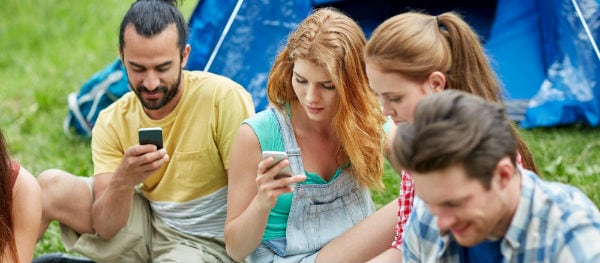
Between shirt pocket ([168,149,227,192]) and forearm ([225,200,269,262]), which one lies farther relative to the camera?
shirt pocket ([168,149,227,192])

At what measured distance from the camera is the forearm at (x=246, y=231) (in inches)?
83.0

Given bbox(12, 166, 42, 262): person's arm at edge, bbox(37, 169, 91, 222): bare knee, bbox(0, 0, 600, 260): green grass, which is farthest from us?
bbox(0, 0, 600, 260): green grass

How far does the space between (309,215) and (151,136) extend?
451 mm

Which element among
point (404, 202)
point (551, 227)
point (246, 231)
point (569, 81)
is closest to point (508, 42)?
point (569, 81)

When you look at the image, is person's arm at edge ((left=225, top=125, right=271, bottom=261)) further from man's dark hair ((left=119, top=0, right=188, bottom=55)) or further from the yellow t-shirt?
man's dark hair ((left=119, top=0, right=188, bottom=55))

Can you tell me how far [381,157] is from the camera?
2.28 meters

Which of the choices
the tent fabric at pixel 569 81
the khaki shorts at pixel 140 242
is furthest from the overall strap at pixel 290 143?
the tent fabric at pixel 569 81

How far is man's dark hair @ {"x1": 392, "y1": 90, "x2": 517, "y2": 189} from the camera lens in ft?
4.89

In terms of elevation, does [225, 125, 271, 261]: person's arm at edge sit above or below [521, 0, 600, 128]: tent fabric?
above

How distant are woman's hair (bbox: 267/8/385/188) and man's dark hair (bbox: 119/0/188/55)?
41 cm

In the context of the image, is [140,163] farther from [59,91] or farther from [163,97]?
[59,91]

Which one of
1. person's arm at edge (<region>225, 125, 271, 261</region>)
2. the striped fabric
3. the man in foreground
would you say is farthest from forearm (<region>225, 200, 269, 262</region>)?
the man in foreground

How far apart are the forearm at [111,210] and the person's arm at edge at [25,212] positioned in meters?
0.24

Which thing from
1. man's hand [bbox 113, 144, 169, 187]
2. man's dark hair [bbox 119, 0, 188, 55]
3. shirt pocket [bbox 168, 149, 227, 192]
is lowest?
shirt pocket [bbox 168, 149, 227, 192]
